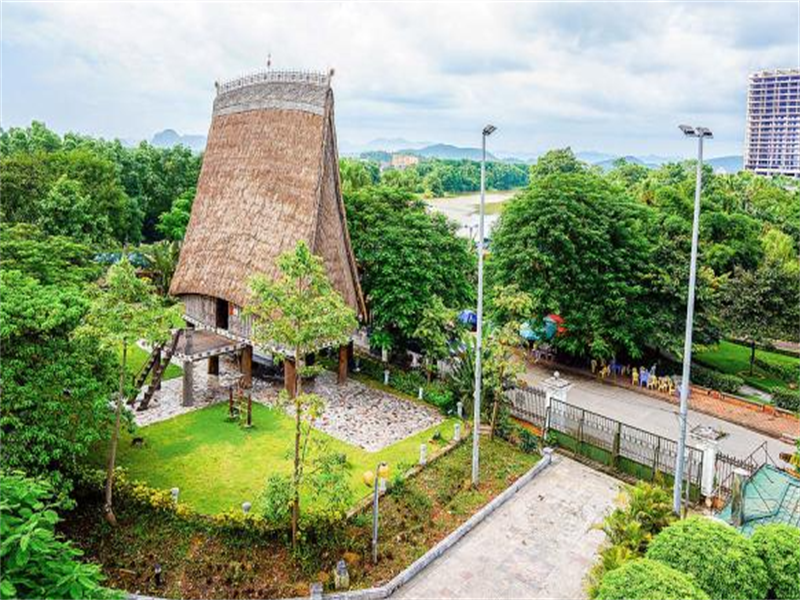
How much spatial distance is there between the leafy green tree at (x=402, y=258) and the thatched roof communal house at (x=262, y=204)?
1038 millimetres

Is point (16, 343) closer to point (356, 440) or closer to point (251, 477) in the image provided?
point (251, 477)

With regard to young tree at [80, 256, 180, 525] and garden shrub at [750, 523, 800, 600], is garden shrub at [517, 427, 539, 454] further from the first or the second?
young tree at [80, 256, 180, 525]

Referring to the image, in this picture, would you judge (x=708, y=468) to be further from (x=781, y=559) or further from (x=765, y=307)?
(x=765, y=307)

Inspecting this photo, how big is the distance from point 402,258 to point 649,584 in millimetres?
16372

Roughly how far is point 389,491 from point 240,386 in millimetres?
8637

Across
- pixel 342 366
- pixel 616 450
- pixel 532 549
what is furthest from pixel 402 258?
pixel 532 549

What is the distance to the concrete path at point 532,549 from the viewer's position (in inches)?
463

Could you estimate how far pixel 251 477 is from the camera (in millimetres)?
15469

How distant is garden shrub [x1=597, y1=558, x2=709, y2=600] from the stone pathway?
10.6 meters

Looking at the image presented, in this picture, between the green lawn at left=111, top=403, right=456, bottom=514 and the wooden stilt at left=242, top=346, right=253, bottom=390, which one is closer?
the green lawn at left=111, top=403, right=456, bottom=514

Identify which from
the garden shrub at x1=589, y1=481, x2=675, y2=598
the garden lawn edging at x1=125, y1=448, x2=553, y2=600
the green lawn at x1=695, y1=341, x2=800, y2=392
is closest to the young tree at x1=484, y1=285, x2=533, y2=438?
the garden lawn edging at x1=125, y1=448, x2=553, y2=600

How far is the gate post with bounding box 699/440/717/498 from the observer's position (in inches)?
593

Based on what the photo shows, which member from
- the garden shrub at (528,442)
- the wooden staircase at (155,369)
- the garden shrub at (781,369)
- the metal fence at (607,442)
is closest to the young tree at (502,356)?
the garden shrub at (528,442)

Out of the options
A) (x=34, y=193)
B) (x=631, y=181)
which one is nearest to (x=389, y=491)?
(x=34, y=193)
